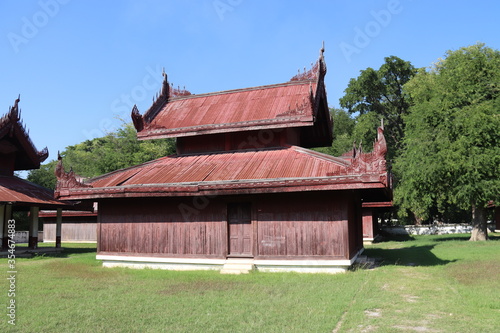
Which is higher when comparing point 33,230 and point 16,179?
point 16,179

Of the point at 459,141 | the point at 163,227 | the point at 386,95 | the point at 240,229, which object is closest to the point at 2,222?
the point at 163,227

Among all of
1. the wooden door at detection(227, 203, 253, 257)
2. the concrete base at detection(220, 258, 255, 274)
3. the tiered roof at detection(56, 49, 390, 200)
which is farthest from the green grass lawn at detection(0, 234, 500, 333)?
the tiered roof at detection(56, 49, 390, 200)

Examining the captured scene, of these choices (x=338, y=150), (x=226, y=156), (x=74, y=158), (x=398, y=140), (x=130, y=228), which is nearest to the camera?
(x=130, y=228)

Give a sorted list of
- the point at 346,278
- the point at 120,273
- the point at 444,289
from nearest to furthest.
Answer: the point at 444,289 < the point at 346,278 < the point at 120,273

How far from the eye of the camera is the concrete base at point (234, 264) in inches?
500

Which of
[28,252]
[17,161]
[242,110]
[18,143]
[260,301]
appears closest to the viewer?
[260,301]

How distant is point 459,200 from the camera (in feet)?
89.9

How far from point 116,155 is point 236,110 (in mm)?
29568

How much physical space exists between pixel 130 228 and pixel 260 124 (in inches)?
247

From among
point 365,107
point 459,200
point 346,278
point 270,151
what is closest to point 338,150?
point 365,107

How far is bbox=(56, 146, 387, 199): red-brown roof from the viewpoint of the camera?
474 inches

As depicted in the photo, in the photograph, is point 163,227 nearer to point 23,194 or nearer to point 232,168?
point 232,168

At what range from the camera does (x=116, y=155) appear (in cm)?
4344

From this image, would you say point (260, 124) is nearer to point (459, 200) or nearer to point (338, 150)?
point (459, 200)
